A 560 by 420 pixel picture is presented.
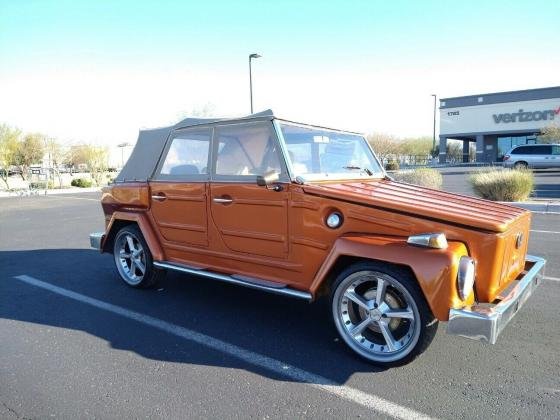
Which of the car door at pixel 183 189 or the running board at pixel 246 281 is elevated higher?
the car door at pixel 183 189

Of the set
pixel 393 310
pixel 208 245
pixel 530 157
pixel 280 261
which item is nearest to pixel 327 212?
pixel 280 261

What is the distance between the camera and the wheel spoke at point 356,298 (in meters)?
3.23

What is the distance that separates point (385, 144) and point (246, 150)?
53847mm

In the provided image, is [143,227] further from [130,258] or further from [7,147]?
[7,147]

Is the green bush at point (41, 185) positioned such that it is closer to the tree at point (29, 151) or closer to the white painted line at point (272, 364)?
the tree at point (29, 151)

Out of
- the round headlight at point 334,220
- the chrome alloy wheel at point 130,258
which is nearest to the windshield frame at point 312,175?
the round headlight at point 334,220

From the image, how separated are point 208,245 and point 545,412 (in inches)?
119

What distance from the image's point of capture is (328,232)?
3.44 meters

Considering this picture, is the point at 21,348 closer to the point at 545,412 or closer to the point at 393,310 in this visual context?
the point at 393,310

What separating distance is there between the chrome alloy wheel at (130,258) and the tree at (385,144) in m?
49.9

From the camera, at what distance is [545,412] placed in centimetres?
262

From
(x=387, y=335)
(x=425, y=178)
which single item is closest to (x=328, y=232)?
(x=387, y=335)

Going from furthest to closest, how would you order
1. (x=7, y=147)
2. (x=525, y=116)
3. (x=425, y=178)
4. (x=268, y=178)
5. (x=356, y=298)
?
1. (x=525, y=116)
2. (x=7, y=147)
3. (x=425, y=178)
4. (x=268, y=178)
5. (x=356, y=298)

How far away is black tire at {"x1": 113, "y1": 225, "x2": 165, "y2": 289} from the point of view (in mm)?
5000
